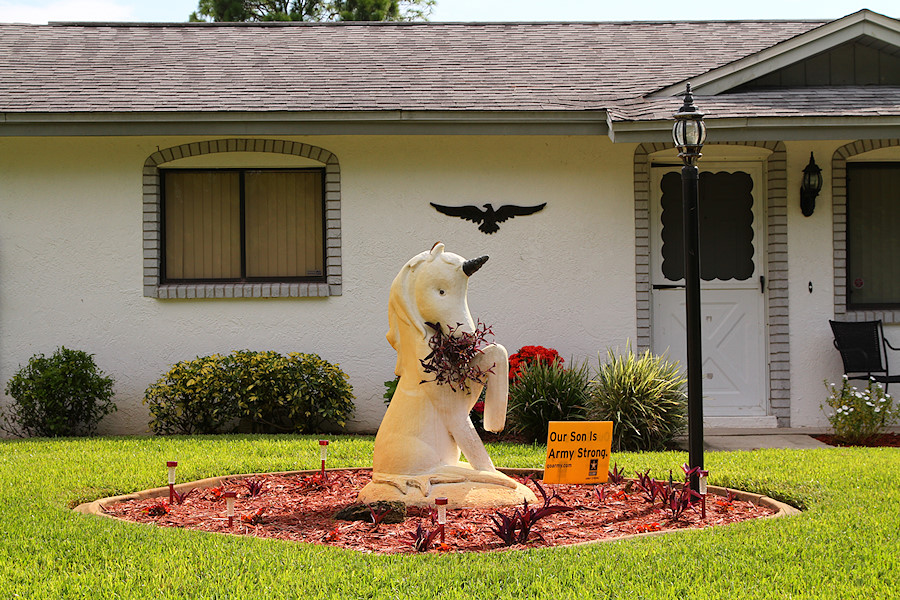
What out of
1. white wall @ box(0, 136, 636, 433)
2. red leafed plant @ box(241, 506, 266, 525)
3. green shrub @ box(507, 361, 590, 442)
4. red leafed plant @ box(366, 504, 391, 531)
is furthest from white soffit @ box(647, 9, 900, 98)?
red leafed plant @ box(241, 506, 266, 525)

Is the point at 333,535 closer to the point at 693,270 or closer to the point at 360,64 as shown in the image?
the point at 693,270

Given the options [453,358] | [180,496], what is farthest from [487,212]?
[180,496]

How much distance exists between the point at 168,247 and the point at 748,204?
631 cm

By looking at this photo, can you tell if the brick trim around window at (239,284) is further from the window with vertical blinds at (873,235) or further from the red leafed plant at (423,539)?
the red leafed plant at (423,539)

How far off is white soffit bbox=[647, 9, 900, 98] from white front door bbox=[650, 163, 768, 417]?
0.89 m

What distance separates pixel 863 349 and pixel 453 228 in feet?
14.5

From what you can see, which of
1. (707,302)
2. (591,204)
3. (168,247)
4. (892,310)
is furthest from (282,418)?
(892,310)

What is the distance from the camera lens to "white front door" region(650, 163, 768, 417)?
10.7m

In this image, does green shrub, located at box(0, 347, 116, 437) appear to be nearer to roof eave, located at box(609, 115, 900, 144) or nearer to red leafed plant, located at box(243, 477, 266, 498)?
red leafed plant, located at box(243, 477, 266, 498)

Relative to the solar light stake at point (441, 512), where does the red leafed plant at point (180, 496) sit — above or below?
below

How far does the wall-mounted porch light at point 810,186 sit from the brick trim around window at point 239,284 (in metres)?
4.88

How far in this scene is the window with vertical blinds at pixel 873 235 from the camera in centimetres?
1065

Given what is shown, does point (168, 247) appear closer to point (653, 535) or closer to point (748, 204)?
point (748, 204)

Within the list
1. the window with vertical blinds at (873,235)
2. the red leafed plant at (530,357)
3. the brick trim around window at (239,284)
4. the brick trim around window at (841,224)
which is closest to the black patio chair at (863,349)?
the brick trim around window at (841,224)
